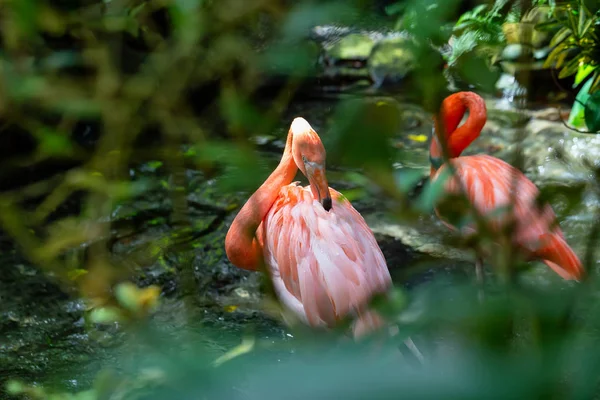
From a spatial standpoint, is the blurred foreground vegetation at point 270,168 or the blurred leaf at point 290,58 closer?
the blurred foreground vegetation at point 270,168

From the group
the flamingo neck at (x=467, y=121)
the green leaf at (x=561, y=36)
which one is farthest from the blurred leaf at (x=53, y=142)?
the green leaf at (x=561, y=36)

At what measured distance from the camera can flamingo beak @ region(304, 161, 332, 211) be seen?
204 cm

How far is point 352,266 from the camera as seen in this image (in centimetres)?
206

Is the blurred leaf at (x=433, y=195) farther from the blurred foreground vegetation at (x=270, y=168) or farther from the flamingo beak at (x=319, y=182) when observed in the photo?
the flamingo beak at (x=319, y=182)

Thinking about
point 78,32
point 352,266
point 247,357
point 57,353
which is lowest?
point 57,353

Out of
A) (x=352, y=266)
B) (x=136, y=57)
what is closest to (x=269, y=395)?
(x=352, y=266)

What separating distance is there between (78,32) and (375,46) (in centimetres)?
510

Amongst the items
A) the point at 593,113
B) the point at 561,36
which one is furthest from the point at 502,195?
the point at 561,36

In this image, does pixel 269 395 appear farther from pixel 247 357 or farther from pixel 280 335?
pixel 280 335

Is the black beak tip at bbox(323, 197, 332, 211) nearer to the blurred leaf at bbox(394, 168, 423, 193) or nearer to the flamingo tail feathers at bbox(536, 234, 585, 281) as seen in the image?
the flamingo tail feathers at bbox(536, 234, 585, 281)

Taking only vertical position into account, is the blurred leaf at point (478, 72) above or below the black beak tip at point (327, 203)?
above

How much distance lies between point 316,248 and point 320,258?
0.15 ft

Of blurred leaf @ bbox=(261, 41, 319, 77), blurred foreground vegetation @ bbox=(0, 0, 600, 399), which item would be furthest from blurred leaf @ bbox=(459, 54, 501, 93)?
blurred leaf @ bbox=(261, 41, 319, 77)

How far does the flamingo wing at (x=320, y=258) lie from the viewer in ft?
6.66
